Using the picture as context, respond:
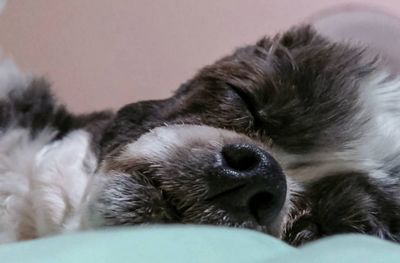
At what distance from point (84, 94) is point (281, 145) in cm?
88

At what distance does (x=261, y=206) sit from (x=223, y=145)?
0.29 feet

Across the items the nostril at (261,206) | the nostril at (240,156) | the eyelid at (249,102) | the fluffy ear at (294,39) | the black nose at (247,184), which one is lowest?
the nostril at (261,206)

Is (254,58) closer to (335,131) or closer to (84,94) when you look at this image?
(335,131)

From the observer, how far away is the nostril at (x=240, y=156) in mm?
909

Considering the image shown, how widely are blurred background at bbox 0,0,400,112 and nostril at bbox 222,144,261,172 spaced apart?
891mm

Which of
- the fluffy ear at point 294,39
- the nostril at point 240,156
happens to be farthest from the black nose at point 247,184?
the fluffy ear at point 294,39

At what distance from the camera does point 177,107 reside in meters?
1.14

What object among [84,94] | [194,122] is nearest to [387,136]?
[194,122]

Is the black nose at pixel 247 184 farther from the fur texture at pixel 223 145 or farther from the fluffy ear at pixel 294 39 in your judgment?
the fluffy ear at pixel 294 39

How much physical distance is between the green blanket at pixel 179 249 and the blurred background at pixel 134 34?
1.12 metres

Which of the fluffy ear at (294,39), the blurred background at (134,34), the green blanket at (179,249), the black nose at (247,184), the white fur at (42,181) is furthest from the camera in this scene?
the blurred background at (134,34)

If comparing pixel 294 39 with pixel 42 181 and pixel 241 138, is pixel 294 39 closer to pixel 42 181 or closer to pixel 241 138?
pixel 241 138

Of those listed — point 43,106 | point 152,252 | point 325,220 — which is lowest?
point 325,220

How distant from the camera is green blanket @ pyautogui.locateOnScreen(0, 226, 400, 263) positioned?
63cm
